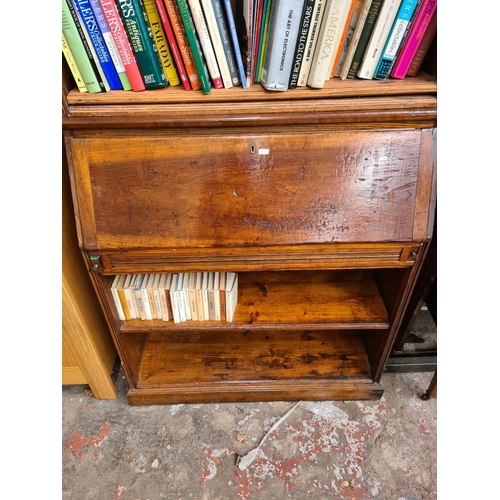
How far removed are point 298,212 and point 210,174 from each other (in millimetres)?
275

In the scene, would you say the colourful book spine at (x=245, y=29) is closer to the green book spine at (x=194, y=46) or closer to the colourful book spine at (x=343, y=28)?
the green book spine at (x=194, y=46)

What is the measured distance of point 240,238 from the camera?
3.42 ft

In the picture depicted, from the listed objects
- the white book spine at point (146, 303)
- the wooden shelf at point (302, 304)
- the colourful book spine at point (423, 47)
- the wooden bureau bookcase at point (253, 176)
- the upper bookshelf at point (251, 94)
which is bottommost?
the wooden shelf at point (302, 304)

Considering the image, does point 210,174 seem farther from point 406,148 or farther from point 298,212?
point 406,148

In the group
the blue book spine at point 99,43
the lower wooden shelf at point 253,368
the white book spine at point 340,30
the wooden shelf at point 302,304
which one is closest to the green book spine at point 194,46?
the blue book spine at point 99,43

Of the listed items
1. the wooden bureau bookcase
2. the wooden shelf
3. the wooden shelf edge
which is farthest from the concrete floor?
the wooden bureau bookcase

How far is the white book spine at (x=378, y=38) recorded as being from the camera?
894 mm

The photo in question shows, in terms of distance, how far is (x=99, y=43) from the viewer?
919mm

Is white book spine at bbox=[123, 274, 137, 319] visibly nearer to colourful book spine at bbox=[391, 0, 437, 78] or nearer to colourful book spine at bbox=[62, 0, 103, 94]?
colourful book spine at bbox=[62, 0, 103, 94]

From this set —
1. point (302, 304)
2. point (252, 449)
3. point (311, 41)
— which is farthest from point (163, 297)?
point (311, 41)

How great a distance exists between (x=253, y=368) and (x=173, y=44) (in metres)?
1.23

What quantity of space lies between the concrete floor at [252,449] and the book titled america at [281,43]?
4.17 ft

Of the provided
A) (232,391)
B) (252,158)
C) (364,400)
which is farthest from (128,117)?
(364,400)

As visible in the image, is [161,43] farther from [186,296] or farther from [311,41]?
[186,296]
